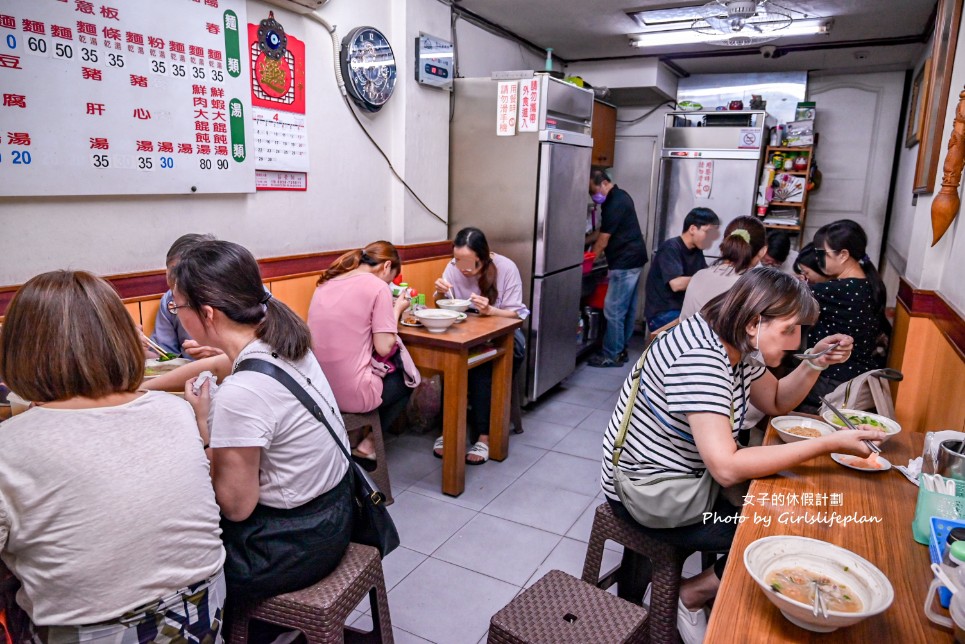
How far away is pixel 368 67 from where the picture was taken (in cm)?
329

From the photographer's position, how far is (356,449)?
9.35 ft

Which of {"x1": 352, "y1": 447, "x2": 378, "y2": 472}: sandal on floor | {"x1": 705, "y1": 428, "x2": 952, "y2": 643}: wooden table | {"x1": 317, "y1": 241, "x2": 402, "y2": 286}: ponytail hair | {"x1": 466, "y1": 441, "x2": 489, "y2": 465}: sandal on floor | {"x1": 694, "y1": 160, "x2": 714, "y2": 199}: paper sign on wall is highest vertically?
{"x1": 694, "y1": 160, "x2": 714, "y2": 199}: paper sign on wall

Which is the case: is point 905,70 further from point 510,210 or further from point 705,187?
point 510,210

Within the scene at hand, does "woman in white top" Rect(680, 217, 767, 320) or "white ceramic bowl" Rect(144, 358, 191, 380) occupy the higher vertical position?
"woman in white top" Rect(680, 217, 767, 320)

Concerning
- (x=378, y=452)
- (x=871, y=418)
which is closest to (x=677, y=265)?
(x=871, y=418)

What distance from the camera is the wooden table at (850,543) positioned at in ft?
3.21

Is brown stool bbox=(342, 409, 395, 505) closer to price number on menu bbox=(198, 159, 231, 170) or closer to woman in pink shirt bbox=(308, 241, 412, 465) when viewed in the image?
woman in pink shirt bbox=(308, 241, 412, 465)

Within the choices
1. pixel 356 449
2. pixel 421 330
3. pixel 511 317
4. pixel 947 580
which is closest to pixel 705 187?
pixel 511 317

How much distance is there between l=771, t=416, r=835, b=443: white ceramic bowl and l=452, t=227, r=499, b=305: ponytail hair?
1929 mm

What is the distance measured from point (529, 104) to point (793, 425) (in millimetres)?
2586

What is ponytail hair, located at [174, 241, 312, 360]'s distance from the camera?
1481mm

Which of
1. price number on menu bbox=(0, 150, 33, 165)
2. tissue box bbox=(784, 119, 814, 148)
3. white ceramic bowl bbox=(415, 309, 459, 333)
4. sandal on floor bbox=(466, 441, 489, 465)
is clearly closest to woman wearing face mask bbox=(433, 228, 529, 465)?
sandal on floor bbox=(466, 441, 489, 465)

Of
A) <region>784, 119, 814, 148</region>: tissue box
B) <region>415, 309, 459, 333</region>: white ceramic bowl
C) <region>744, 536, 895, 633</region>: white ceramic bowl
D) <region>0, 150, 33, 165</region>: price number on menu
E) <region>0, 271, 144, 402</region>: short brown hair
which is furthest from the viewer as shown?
<region>784, 119, 814, 148</region>: tissue box

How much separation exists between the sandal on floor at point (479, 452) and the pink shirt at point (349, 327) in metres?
0.82
